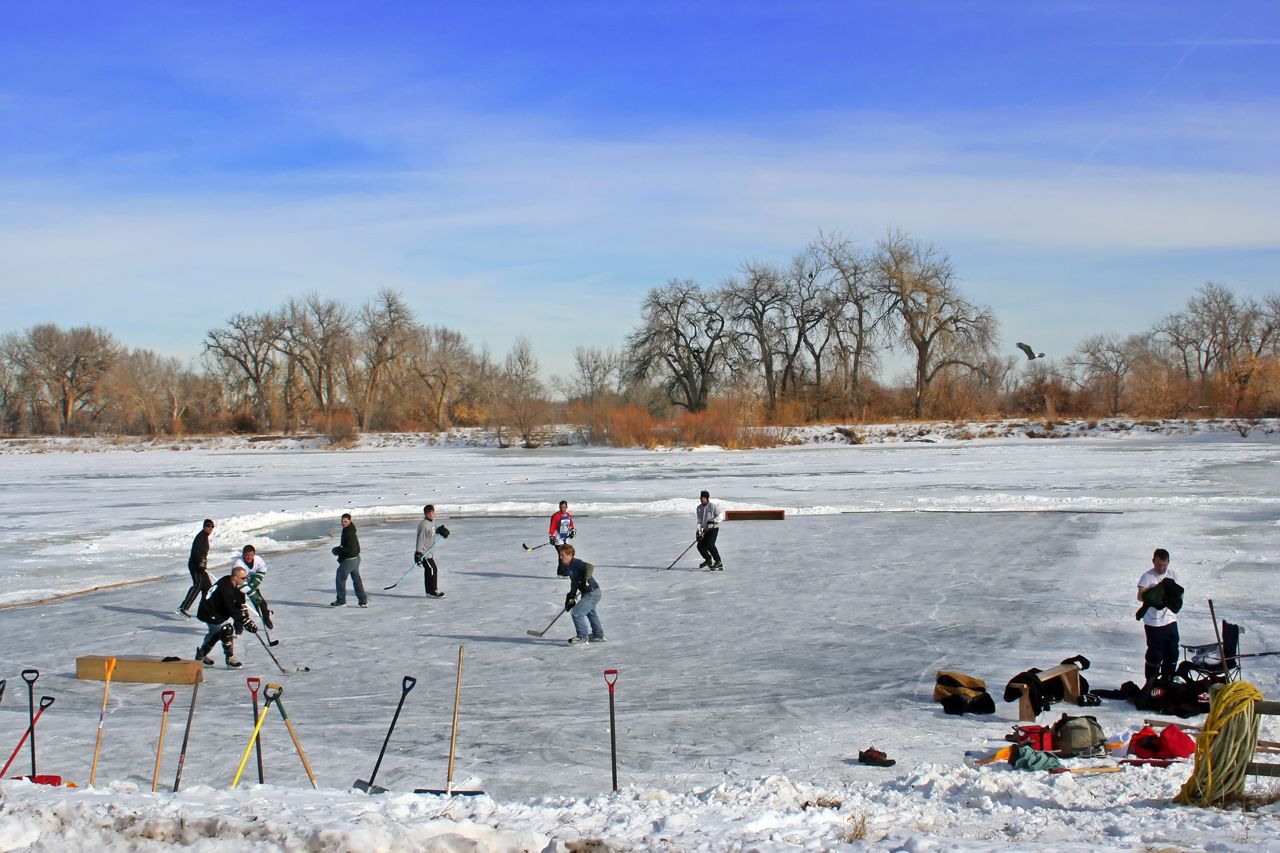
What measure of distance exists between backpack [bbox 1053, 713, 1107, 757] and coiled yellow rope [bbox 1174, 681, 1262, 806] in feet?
4.49

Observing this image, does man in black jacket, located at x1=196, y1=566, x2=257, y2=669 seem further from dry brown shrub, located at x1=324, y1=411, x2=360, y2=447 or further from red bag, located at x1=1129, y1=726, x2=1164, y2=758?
dry brown shrub, located at x1=324, y1=411, x2=360, y2=447

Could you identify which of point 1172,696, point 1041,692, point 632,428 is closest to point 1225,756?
point 1041,692

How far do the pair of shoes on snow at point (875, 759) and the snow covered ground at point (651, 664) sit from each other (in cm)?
8

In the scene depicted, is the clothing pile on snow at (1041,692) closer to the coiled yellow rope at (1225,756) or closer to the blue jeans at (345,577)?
the coiled yellow rope at (1225,756)

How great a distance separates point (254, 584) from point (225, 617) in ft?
3.21

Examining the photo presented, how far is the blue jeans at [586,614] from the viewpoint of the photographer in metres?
11.9

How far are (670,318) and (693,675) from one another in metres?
58.3

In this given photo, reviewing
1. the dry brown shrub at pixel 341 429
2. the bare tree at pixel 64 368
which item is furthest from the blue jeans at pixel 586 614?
the bare tree at pixel 64 368

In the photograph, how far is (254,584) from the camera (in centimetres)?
1259

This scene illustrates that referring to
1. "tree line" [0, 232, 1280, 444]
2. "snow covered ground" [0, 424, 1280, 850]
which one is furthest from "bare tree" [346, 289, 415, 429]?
"snow covered ground" [0, 424, 1280, 850]

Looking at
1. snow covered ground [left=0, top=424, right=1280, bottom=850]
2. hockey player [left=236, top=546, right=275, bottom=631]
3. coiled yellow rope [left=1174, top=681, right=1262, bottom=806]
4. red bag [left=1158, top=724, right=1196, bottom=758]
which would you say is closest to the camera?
snow covered ground [left=0, top=424, right=1280, bottom=850]

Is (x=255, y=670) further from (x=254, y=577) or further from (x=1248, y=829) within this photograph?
(x=1248, y=829)

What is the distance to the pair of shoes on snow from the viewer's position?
772cm

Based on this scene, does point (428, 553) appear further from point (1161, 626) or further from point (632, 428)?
point (632, 428)
